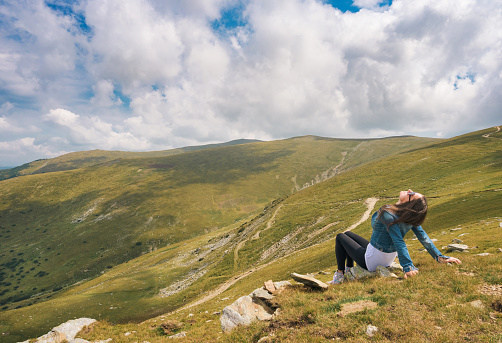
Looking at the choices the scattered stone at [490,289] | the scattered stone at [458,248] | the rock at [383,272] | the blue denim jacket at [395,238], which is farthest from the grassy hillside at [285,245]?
the scattered stone at [490,289]

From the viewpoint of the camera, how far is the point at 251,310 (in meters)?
12.0

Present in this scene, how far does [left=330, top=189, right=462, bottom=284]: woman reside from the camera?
8.90 metres

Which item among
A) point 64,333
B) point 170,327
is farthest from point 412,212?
point 64,333

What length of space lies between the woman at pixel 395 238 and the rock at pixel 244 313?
18.3 ft

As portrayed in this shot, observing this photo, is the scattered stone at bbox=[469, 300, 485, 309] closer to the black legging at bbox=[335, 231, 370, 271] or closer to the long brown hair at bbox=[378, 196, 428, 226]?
the long brown hair at bbox=[378, 196, 428, 226]

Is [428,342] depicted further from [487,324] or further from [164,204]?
[164,204]

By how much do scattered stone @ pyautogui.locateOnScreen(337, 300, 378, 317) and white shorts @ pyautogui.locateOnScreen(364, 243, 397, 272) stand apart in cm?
211

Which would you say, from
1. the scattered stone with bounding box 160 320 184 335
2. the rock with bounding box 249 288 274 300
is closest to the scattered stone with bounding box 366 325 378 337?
the rock with bounding box 249 288 274 300

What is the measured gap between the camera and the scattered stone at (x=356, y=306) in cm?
859

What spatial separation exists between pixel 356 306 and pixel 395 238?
3.25 metres

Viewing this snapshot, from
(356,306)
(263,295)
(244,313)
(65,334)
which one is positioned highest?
(356,306)

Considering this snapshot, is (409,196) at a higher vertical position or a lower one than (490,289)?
higher

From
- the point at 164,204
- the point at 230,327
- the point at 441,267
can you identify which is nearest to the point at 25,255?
the point at 164,204

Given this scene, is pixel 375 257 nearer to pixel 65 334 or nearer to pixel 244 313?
pixel 244 313
